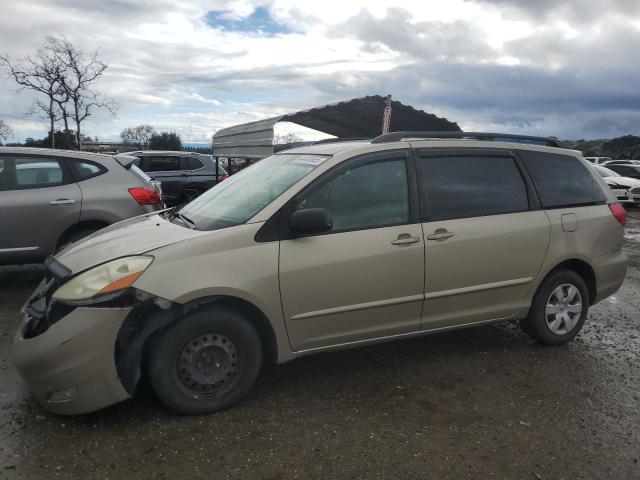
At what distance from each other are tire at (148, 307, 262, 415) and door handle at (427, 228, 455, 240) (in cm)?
142

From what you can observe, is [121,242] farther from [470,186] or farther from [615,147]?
[615,147]

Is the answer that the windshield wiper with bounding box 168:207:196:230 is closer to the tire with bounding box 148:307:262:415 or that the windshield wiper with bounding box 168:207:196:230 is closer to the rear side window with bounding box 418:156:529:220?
the tire with bounding box 148:307:262:415

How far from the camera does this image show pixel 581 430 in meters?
3.28

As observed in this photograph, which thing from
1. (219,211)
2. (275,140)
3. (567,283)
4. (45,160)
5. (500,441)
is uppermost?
(275,140)

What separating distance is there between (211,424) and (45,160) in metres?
4.24

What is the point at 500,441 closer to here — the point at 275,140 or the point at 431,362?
the point at 431,362

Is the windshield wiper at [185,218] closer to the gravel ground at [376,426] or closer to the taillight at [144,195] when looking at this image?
the gravel ground at [376,426]

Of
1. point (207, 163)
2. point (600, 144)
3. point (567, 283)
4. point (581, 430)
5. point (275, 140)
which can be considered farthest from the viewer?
point (600, 144)

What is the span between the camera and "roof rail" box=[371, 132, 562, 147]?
4.07 metres

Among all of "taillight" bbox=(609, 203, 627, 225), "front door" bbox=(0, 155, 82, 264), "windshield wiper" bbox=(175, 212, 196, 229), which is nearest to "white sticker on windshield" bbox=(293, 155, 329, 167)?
"windshield wiper" bbox=(175, 212, 196, 229)

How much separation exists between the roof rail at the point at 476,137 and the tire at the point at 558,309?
116 cm

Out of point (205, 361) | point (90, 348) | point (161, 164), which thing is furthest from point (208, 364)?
point (161, 164)

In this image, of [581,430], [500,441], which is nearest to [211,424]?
[500,441]

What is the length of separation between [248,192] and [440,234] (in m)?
1.41
